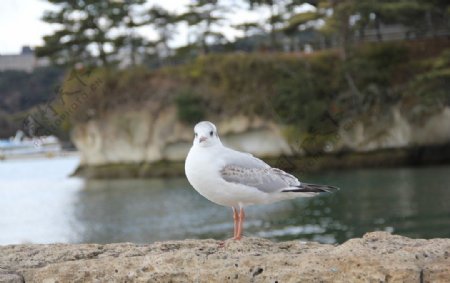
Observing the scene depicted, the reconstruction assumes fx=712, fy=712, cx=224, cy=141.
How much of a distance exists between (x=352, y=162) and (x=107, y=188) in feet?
33.2

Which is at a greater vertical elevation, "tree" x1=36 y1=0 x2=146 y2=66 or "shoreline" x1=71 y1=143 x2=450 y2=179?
"tree" x1=36 y1=0 x2=146 y2=66

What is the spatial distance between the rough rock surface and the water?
774cm

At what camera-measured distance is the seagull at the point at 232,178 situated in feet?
12.3

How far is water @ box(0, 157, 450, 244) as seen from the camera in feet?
44.0

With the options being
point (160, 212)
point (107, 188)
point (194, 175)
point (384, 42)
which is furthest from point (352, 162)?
point (194, 175)

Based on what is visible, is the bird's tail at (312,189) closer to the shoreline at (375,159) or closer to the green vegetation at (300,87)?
the green vegetation at (300,87)

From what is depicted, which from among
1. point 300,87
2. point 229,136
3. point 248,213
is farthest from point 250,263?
point 229,136

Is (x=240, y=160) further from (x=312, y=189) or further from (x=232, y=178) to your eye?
(x=312, y=189)

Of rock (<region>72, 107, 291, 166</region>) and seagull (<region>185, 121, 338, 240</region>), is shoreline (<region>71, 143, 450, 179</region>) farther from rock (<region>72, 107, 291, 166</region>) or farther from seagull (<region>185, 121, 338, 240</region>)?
seagull (<region>185, 121, 338, 240</region>)

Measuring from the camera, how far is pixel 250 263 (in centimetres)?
353

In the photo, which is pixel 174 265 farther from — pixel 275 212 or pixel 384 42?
pixel 384 42

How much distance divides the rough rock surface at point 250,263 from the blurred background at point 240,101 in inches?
591

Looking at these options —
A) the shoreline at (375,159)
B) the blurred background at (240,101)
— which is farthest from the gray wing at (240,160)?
the shoreline at (375,159)

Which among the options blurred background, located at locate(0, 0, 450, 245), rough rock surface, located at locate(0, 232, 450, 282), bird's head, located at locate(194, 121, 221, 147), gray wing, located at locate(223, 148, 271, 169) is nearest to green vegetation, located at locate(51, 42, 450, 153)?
blurred background, located at locate(0, 0, 450, 245)
